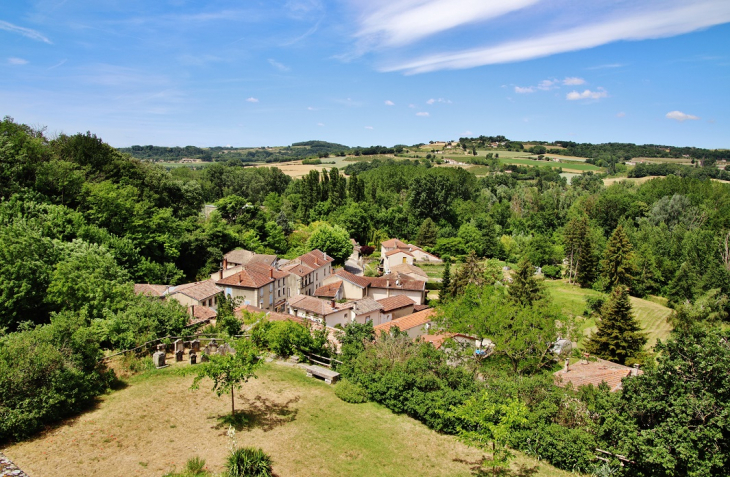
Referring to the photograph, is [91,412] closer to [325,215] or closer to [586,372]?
[586,372]

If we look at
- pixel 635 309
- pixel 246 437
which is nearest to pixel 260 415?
pixel 246 437

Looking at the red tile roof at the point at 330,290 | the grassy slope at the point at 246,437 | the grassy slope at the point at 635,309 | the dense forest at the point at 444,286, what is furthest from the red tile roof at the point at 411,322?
the grassy slope at the point at 635,309

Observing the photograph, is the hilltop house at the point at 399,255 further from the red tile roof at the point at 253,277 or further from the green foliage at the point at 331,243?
the red tile roof at the point at 253,277

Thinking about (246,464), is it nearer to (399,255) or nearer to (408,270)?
(408,270)

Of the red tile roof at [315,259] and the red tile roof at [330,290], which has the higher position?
the red tile roof at [315,259]

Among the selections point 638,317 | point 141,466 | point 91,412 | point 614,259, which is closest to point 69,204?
point 91,412

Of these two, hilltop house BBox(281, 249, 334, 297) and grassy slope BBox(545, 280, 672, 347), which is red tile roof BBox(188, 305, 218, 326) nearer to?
hilltop house BBox(281, 249, 334, 297)

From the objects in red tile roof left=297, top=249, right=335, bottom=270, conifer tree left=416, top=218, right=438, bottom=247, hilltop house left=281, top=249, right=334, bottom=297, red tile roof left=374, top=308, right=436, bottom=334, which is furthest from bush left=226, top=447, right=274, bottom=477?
conifer tree left=416, top=218, right=438, bottom=247
